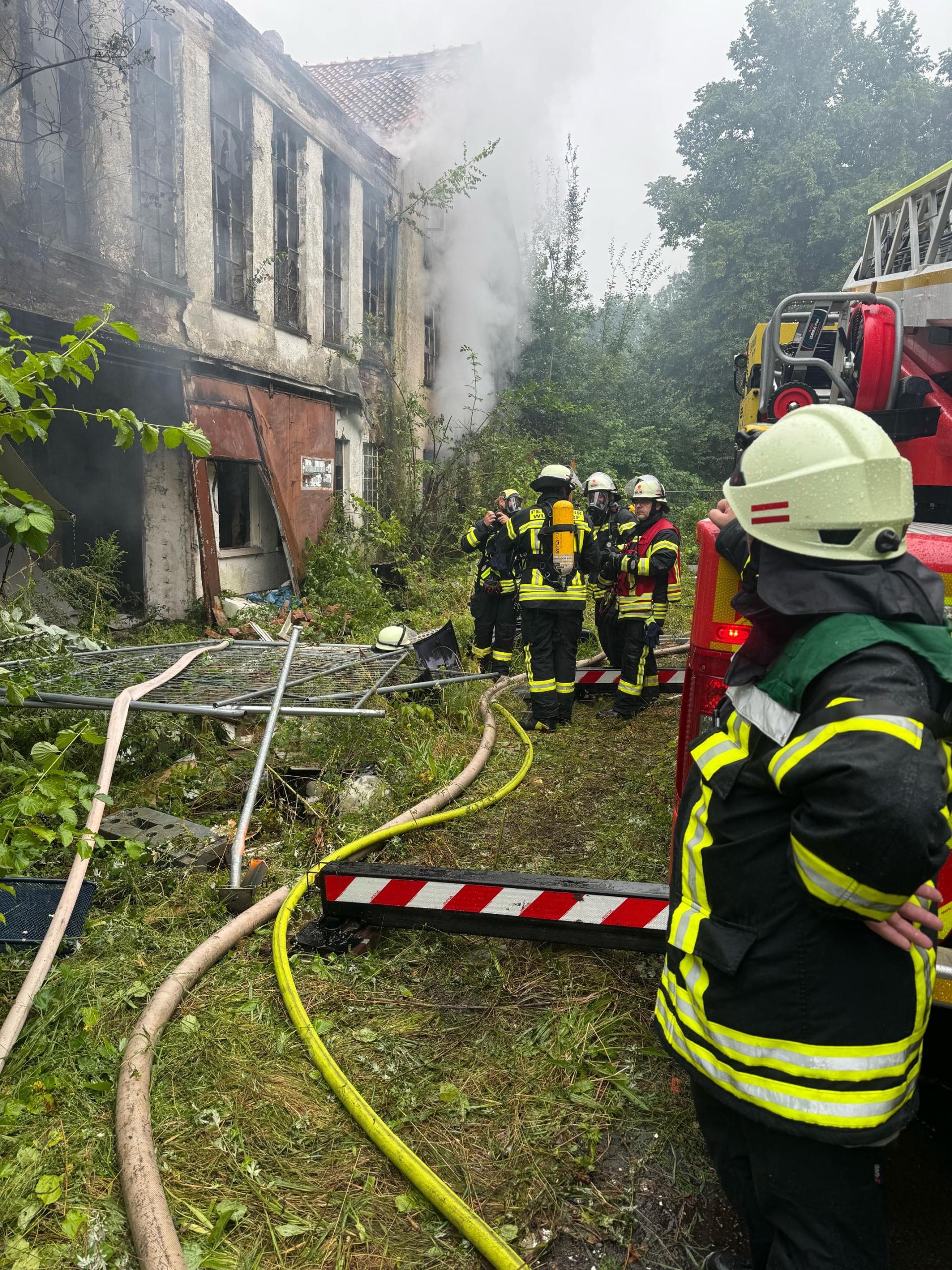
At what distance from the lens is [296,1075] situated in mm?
2367

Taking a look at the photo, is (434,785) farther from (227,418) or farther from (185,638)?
(227,418)

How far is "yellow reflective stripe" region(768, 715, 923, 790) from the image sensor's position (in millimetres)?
1129

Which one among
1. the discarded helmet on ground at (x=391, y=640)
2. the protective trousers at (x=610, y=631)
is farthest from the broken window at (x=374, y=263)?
the discarded helmet on ground at (x=391, y=640)

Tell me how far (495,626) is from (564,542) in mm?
2015

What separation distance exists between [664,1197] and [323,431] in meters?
10.1

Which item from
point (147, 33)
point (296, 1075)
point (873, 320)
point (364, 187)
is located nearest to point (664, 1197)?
point (296, 1075)

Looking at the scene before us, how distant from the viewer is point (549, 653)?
18.8ft

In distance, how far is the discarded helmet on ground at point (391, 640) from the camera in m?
5.38

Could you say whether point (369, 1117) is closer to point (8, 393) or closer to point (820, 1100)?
point (820, 1100)

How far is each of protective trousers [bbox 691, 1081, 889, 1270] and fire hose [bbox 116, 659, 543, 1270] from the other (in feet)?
2.23

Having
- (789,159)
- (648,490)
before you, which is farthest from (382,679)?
(789,159)

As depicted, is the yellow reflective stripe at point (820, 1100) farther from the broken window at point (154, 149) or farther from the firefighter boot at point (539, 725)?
the broken window at point (154, 149)

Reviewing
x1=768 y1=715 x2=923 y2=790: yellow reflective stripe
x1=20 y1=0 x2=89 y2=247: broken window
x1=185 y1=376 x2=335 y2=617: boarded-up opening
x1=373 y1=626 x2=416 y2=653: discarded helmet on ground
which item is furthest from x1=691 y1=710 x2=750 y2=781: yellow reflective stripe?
x1=185 y1=376 x2=335 y2=617: boarded-up opening

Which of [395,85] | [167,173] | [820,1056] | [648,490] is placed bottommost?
[820,1056]
